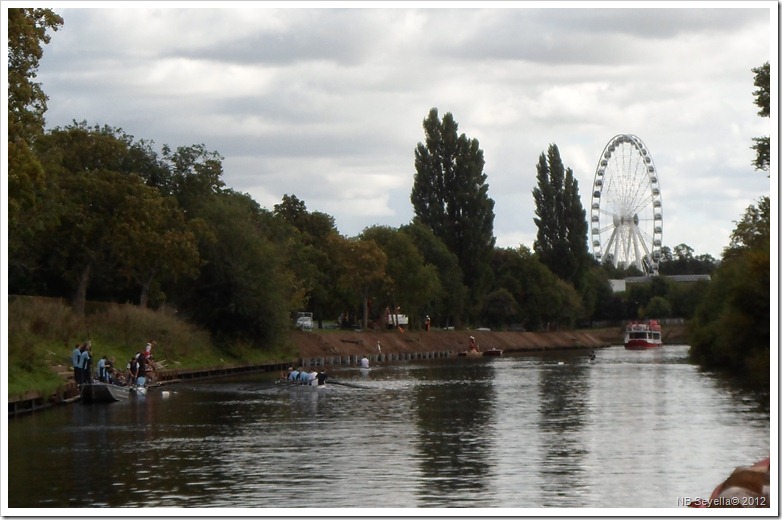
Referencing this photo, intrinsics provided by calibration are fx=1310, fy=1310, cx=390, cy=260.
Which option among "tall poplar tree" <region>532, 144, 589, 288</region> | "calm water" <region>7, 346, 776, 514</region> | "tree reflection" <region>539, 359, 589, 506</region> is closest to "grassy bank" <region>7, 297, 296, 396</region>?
"calm water" <region>7, 346, 776, 514</region>

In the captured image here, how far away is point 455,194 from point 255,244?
46.3 metres

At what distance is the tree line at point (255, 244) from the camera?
62.5 metres

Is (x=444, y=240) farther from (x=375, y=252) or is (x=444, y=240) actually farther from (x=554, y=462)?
(x=554, y=462)

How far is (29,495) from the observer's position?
88.1 feet

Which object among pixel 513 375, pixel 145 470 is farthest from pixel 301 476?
pixel 513 375

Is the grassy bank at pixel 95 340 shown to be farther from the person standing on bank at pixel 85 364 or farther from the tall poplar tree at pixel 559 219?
the tall poplar tree at pixel 559 219

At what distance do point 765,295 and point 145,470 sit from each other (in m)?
32.1

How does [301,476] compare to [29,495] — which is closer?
[29,495]

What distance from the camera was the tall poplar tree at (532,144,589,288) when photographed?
15012 cm

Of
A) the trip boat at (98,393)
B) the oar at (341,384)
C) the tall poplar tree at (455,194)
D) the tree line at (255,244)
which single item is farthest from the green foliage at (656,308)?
the trip boat at (98,393)

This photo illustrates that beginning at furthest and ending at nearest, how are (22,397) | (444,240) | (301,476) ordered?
(444,240) → (22,397) → (301,476)

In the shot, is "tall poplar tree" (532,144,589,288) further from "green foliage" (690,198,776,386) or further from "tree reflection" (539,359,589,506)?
"tree reflection" (539,359,589,506)

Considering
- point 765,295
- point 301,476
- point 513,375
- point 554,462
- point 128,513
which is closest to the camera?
point 128,513

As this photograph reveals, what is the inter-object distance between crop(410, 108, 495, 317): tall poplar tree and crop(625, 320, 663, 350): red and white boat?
26844 mm
